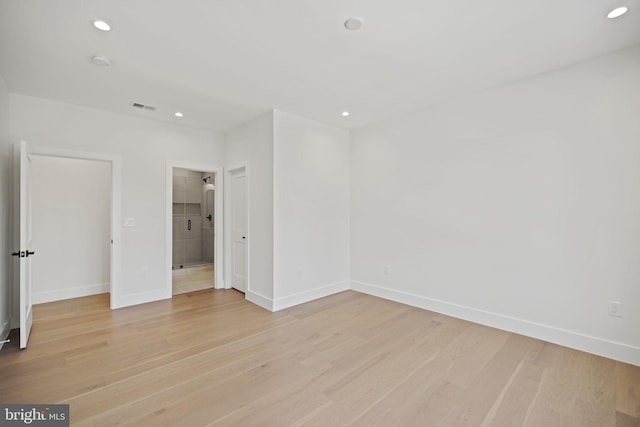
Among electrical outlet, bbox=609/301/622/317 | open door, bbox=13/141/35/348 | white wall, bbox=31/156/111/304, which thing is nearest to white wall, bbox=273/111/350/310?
open door, bbox=13/141/35/348

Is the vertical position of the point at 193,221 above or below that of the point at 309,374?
above

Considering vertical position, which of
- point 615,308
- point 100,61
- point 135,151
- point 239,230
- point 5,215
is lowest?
point 615,308

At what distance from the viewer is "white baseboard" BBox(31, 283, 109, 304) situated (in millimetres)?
4098

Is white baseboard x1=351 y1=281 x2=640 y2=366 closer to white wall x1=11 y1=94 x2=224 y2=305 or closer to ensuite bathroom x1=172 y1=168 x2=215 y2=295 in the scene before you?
white wall x1=11 y1=94 x2=224 y2=305

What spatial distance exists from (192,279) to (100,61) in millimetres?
4174

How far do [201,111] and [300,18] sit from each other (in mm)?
2404

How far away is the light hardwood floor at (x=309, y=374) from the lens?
1.92 metres

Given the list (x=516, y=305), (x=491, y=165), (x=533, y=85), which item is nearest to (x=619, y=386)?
(x=516, y=305)

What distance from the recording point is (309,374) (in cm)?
239

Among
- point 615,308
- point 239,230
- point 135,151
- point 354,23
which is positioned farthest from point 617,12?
point 135,151

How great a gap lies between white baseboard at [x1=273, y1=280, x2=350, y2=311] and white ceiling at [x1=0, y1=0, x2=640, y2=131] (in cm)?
270

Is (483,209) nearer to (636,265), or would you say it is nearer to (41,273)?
(636,265)

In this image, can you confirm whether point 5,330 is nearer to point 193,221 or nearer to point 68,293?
point 68,293

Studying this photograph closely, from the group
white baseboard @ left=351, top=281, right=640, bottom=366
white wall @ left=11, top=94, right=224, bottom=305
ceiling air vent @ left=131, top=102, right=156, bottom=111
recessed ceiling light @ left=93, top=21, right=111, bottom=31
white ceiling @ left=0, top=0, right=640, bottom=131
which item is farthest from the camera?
ceiling air vent @ left=131, top=102, right=156, bottom=111
